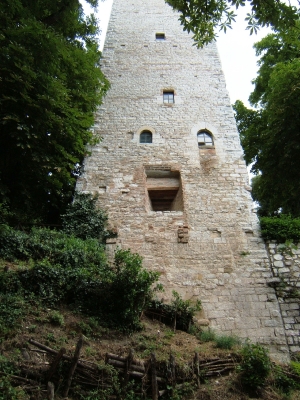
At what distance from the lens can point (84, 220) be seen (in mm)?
9117

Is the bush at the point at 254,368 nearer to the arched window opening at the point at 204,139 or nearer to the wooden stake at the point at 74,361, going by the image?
the wooden stake at the point at 74,361

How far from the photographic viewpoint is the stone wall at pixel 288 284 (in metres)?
7.38

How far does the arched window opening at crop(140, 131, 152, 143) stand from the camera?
36.9 ft

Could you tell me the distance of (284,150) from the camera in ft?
31.6

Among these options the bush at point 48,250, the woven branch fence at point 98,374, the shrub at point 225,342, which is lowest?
the woven branch fence at point 98,374

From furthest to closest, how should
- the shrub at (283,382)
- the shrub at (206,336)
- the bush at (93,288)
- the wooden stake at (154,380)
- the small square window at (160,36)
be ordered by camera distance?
the small square window at (160,36) → the shrub at (206,336) → the bush at (93,288) → the shrub at (283,382) → the wooden stake at (154,380)

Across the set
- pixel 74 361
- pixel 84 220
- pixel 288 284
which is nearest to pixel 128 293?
pixel 74 361

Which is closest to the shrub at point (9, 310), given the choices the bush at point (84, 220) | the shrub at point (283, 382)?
the bush at point (84, 220)

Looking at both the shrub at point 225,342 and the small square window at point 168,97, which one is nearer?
the shrub at point 225,342

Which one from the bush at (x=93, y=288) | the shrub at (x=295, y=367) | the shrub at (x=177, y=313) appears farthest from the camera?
the shrub at (x=177, y=313)

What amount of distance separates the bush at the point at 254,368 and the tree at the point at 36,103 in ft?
17.6

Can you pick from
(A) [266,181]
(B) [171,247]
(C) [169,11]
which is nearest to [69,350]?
(B) [171,247]

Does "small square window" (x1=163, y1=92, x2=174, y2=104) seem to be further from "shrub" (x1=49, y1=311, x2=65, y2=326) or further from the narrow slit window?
"shrub" (x1=49, y1=311, x2=65, y2=326)

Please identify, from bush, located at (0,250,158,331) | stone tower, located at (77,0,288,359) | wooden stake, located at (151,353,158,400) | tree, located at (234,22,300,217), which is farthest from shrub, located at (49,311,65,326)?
tree, located at (234,22,300,217)
